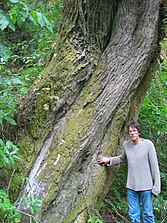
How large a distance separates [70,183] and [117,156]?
0.83 m

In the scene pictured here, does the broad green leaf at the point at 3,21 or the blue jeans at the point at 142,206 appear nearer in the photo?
the broad green leaf at the point at 3,21

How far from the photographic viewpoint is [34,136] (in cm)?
418

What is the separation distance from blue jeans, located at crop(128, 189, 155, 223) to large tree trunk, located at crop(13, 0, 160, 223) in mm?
431

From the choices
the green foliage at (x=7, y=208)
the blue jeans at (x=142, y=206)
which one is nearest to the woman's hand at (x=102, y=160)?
the blue jeans at (x=142, y=206)

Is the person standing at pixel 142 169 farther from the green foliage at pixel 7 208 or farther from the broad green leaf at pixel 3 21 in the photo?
the broad green leaf at pixel 3 21

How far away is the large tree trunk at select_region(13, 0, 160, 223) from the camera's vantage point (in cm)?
394

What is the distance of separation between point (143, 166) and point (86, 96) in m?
1.26

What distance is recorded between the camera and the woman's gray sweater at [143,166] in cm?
414

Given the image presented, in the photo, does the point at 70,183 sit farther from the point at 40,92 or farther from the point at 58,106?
the point at 40,92

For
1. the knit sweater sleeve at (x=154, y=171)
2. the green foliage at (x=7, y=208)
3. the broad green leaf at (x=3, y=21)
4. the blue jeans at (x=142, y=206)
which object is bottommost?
the green foliage at (x=7, y=208)

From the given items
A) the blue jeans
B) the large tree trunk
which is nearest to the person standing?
the blue jeans

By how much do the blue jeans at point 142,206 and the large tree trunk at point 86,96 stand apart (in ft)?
1.42

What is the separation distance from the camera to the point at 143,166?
4180mm

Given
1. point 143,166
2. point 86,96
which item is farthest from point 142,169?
point 86,96
